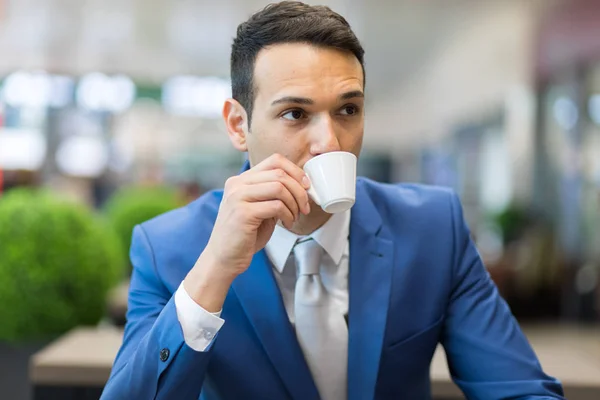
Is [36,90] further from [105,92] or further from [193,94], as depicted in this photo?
[193,94]

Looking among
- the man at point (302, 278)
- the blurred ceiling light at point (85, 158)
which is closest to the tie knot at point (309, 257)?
the man at point (302, 278)

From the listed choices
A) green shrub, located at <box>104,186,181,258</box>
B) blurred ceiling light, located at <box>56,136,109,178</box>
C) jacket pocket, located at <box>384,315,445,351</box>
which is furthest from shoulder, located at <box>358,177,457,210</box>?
blurred ceiling light, located at <box>56,136,109,178</box>

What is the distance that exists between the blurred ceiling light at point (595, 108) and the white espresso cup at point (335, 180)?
6.53 meters

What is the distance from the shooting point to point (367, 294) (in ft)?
4.83

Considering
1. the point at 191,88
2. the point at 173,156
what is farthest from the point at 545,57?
the point at 173,156

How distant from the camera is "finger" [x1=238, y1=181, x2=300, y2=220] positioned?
1.19 meters

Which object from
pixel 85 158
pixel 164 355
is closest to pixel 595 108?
pixel 164 355

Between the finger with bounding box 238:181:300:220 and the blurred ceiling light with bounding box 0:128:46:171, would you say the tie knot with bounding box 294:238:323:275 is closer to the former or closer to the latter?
the finger with bounding box 238:181:300:220

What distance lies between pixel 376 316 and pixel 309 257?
189 millimetres

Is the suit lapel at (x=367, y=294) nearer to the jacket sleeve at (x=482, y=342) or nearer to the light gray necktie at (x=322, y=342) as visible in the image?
the light gray necktie at (x=322, y=342)

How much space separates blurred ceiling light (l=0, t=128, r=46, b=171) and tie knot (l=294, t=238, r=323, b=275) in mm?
11088

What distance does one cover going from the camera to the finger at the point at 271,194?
119 centimetres

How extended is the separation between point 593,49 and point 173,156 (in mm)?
19333

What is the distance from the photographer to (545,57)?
8.02 metres
